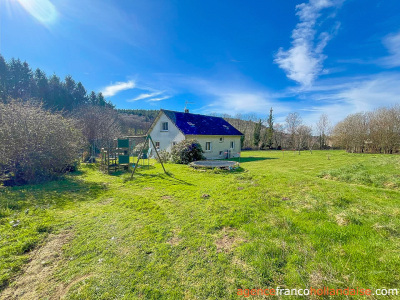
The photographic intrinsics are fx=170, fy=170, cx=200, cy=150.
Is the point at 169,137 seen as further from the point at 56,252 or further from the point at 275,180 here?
the point at 56,252

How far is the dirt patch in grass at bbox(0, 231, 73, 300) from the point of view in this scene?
2541 millimetres

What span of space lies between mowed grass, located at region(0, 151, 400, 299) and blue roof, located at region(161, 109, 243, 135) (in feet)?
44.4

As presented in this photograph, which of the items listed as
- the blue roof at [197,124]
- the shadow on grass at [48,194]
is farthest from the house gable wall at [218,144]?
the shadow on grass at [48,194]

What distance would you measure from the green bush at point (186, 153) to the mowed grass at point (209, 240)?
9.08m

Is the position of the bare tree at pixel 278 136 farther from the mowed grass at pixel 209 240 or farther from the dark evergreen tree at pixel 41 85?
the dark evergreen tree at pixel 41 85

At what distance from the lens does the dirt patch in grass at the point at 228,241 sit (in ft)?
11.4

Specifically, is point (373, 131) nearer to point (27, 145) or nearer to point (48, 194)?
point (48, 194)

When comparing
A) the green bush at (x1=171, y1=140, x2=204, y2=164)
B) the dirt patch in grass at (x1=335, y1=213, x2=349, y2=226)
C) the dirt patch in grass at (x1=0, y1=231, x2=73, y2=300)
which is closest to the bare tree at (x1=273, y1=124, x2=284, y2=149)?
the green bush at (x1=171, y1=140, x2=204, y2=164)

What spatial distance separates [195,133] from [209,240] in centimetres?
1572

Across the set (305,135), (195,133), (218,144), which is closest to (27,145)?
(195,133)

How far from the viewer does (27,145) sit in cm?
839

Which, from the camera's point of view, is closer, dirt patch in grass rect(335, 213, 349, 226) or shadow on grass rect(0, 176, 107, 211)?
dirt patch in grass rect(335, 213, 349, 226)

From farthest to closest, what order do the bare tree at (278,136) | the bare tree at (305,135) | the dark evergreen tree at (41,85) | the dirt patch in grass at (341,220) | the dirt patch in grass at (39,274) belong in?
the bare tree at (278,136) → the bare tree at (305,135) → the dark evergreen tree at (41,85) → the dirt patch in grass at (341,220) → the dirt patch in grass at (39,274)

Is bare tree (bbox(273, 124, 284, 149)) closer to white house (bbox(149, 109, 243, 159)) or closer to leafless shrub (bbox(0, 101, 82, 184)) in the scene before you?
white house (bbox(149, 109, 243, 159))
